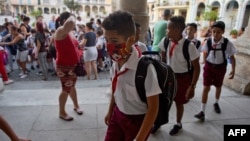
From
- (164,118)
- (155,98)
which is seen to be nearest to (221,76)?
→ (164,118)

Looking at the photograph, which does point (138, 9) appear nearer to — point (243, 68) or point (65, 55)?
point (65, 55)

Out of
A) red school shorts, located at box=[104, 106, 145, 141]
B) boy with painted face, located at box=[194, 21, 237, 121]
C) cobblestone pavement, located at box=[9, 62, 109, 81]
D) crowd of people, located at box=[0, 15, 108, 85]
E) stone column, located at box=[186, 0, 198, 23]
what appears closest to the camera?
red school shorts, located at box=[104, 106, 145, 141]

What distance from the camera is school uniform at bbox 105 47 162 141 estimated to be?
1.47 metres

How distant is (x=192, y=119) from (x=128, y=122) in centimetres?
216

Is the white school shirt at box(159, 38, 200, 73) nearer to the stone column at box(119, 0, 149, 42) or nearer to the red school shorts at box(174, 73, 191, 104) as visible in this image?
the red school shorts at box(174, 73, 191, 104)

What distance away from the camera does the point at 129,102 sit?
1.64 metres

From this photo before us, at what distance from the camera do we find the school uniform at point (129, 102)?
1473 mm

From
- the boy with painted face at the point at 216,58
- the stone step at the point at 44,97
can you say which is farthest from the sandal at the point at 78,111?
the boy with painted face at the point at 216,58

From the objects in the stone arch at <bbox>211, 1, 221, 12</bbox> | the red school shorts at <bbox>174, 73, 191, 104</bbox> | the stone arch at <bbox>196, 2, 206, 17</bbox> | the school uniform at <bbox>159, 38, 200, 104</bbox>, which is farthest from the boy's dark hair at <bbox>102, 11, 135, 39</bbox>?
the stone arch at <bbox>196, 2, 206, 17</bbox>

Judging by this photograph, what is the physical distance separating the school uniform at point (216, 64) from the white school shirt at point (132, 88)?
2271 millimetres

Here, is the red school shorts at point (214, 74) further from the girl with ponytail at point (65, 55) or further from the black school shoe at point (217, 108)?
the girl with ponytail at point (65, 55)

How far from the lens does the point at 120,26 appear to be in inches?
57.9

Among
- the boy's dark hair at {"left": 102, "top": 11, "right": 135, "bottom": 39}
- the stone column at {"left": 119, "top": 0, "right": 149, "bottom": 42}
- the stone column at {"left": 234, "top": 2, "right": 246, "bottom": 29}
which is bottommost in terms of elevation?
the boy's dark hair at {"left": 102, "top": 11, "right": 135, "bottom": 39}

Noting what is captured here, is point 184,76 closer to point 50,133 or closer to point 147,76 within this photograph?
point 147,76
